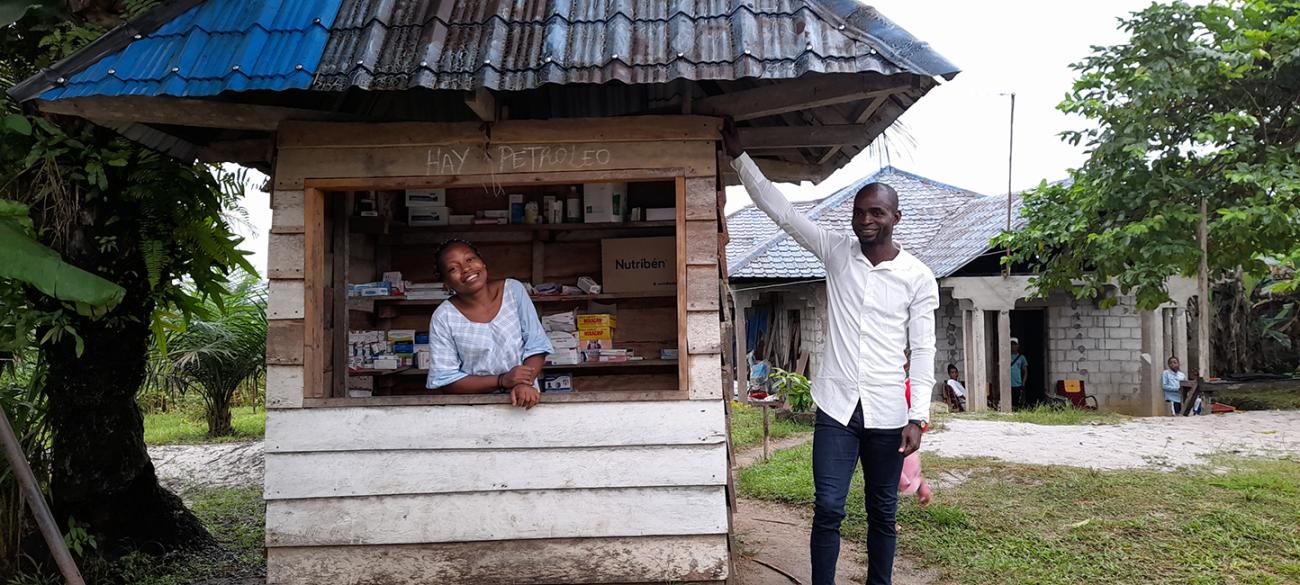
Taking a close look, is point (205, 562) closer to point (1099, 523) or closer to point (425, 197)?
point (425, 197)

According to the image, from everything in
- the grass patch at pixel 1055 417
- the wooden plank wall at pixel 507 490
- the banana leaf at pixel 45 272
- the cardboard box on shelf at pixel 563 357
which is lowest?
the grass patch at pixel 1055 417

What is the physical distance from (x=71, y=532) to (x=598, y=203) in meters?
3.75

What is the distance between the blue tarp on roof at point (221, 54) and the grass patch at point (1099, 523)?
14.7ft

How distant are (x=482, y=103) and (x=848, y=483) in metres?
2.35

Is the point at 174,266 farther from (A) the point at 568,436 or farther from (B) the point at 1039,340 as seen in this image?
(B) the point at 1039,340

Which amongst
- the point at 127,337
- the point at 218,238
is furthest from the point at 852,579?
the point at 127,337

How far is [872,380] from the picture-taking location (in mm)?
3852

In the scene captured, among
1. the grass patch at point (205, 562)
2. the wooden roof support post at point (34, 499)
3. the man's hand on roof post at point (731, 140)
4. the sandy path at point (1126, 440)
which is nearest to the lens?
the wooden roof support post at point (34, 499)

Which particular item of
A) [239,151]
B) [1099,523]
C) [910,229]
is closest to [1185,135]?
[910,229]

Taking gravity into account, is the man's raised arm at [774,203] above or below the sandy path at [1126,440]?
above

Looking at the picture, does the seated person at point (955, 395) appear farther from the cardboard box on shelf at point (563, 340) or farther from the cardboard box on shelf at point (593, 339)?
the cardboard box on shelf at point (563, 340)

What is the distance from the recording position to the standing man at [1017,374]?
58.2 feet

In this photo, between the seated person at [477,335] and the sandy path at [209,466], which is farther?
the sandy path at [209,466]

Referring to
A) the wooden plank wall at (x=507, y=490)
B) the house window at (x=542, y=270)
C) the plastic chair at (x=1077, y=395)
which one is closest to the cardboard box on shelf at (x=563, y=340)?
the house window at (x=542, y=270)
